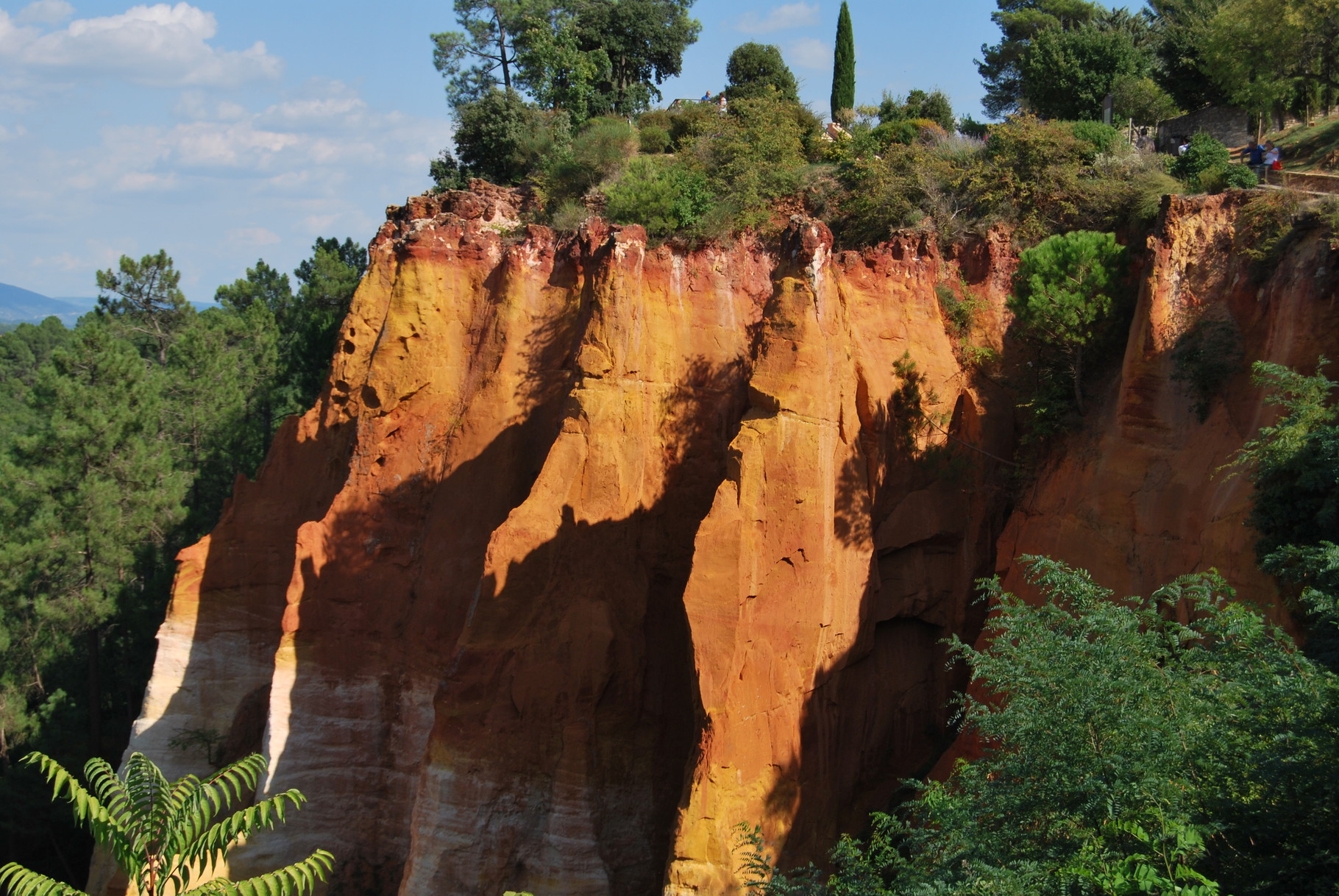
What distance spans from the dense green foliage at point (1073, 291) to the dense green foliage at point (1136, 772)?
495 cm

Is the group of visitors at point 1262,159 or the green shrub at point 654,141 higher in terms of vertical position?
the green shrub at point 654,141

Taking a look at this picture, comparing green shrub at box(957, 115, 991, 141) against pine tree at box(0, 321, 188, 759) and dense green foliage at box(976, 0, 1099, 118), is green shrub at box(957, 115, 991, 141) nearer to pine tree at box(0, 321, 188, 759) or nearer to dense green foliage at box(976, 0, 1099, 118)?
dense green foliage at box(976, 0, 1099, 118)

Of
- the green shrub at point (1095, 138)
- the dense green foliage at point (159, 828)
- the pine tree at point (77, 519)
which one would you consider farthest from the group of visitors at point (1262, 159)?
the pine tree at point (77, 519)

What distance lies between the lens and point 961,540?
14.8 meters

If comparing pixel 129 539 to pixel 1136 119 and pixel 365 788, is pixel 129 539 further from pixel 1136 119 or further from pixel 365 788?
pixel 1136 119

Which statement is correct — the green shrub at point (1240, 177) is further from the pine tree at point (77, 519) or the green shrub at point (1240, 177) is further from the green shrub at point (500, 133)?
the pine tree at point (77, 519)

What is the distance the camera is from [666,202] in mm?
19312

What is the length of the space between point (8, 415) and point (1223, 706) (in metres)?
55.2

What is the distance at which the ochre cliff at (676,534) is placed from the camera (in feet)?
41.7

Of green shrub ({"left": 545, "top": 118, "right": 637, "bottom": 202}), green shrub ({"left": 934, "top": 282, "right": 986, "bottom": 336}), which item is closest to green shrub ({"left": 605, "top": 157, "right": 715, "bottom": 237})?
green shrub ({"left": 545, "top": 118, "right": 637, "bottom": 202})

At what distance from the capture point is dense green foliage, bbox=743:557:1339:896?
7922 millimetres

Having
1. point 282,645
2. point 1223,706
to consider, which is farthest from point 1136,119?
point 282,645

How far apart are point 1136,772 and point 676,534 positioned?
8.03 metres

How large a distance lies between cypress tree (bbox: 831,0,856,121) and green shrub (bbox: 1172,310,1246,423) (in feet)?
89.3
